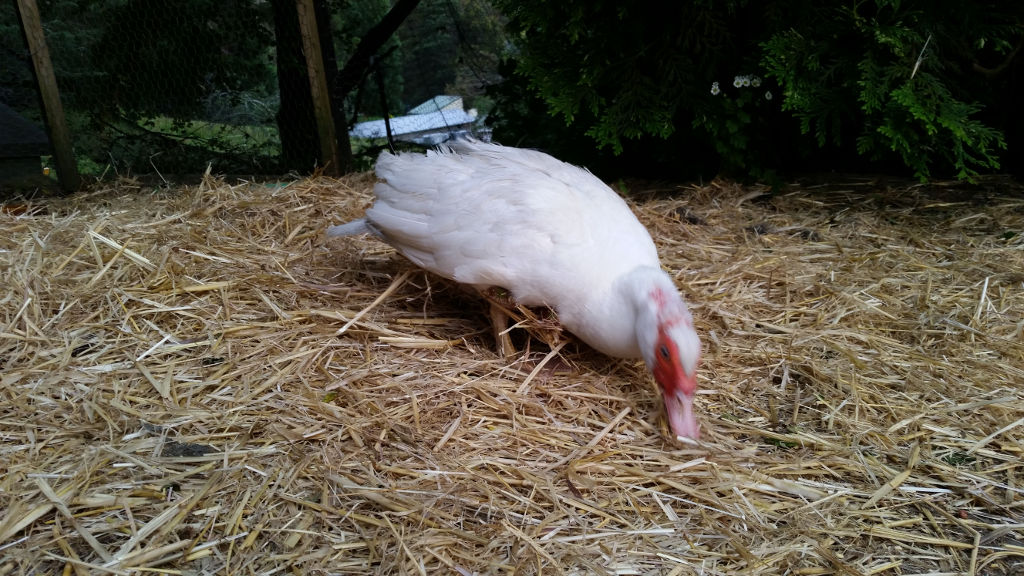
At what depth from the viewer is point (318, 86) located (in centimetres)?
417

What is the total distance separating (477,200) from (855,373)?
1502 millimetres

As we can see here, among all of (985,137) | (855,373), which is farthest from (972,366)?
(985,137)

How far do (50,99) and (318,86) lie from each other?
5.18 feet

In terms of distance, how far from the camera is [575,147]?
4434 millimetres

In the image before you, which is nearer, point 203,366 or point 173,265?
point 203,366

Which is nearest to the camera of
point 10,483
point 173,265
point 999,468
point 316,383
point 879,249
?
point 10,483

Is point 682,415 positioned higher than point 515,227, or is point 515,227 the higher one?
point 515,227

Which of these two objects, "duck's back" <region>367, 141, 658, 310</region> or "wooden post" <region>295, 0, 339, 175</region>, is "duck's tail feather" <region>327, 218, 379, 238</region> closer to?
"duck's back" <region>367, 141, 658, 310</region>

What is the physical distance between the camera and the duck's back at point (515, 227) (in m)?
2.11

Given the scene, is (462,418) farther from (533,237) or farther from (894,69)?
(894,69)

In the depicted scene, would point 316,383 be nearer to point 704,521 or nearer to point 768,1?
point 704,521

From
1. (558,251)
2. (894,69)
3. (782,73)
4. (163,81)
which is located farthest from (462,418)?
A: (163,81)

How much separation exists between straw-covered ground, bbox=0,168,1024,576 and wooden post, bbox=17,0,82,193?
3.21 feet

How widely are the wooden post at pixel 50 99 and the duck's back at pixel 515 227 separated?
2638mm
